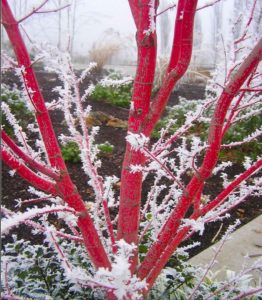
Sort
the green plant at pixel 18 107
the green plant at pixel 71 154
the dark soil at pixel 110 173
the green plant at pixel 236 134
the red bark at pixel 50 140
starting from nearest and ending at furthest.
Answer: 1. the red bark at pixel 50 140
2. the dark soil at pixel 110 173
3. the green plant at pixel 71 154
4. the green plant at pixel 236 134
5. the green plant at pixel 18 107

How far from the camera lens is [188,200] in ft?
3.21

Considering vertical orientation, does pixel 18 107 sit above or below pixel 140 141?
below

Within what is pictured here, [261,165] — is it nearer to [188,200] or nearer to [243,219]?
[188,200]

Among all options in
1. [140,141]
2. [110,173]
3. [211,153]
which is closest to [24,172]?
[140,141]

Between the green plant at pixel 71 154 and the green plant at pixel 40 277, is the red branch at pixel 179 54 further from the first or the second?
the green plant at pixel 71 154

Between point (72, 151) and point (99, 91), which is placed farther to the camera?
point (99, 91)

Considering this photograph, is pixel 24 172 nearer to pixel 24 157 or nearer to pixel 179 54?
pixel 24 157

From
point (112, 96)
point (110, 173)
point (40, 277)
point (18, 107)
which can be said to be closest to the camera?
point (40, 277)

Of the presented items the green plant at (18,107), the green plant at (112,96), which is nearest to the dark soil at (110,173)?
the green plant at (18,107)

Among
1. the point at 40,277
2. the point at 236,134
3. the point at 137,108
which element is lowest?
the point at 40,277

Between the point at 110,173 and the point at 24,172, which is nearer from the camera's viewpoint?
the point at 24,172

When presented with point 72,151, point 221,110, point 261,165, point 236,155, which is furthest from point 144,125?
point 236,155

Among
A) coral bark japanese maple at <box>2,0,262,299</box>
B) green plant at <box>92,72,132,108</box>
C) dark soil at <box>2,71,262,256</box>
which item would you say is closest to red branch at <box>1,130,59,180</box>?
coral bark japanese maple at <box>2,0,262,299</box>

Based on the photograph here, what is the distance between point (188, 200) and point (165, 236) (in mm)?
144
